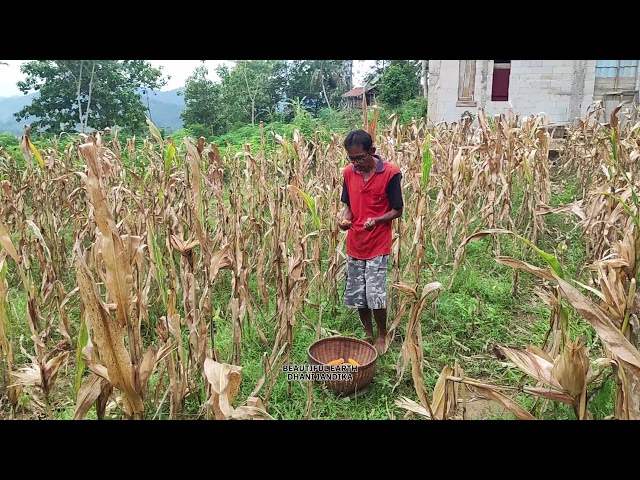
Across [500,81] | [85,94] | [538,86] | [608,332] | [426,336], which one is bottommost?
[426,336]

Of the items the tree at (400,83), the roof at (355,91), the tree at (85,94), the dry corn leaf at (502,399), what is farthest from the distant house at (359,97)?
the dry corn leaf at (502,399)

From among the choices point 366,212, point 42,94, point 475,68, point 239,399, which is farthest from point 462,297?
point 475,68

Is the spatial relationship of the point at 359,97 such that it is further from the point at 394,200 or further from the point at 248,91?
the point at 394,200

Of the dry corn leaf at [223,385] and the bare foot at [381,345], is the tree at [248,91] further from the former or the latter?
the dry corn leaf at [223,385]

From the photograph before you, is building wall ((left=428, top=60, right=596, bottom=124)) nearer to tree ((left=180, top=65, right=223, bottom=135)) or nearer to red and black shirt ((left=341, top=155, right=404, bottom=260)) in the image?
tree ((left=180, top=65, right=223, bottom=135))

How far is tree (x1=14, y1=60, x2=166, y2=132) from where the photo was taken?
5781 millimetres

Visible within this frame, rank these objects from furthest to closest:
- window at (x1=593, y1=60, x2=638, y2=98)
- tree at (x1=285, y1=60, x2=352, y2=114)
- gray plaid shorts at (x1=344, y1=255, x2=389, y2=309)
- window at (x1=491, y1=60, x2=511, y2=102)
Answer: tree at (x1=285, y1=60, x2=352, y2=114), window at (x1=491, y1=60, x2=511, y2=102), window at (x1=593, y1=60, x2=638, y2=98), gray plaid shorts at (x1=344, y1=255, x2=389, y2=309)

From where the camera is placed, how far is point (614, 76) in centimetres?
944

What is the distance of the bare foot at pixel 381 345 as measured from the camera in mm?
2312

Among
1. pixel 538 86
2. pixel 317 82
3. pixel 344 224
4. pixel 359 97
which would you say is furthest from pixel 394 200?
pixel 359 97

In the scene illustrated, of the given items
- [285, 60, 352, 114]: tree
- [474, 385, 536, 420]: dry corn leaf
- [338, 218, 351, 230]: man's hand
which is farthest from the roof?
[474, 385, 536, 420]: dry corn leaf

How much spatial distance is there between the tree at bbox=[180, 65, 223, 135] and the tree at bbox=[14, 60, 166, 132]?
2.43 m

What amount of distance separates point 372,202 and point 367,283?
0.40 meters

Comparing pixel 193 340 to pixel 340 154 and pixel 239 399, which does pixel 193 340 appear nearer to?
pixel 239 399
